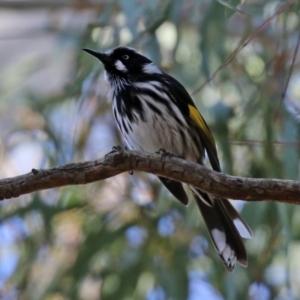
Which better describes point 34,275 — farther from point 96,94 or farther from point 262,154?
point 262,154

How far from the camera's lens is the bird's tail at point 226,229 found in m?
2.94

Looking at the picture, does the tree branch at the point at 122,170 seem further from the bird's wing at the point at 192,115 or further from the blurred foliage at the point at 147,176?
the blurred foliage at the point at 147,176

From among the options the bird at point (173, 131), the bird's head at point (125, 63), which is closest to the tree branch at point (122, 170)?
the bird at point (173, 131)

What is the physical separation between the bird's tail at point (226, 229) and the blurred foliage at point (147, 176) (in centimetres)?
32

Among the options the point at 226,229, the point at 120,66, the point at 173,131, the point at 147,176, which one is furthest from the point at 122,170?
the point at 147,176

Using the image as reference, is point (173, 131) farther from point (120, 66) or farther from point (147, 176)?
point (147, 176)

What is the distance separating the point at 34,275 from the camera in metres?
4.37

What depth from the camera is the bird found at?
3.00 metres

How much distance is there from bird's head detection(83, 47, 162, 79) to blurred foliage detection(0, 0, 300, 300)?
0.67 ft

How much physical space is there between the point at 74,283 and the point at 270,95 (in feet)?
4.45

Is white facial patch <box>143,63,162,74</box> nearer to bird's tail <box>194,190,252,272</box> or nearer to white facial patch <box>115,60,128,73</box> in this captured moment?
white facial patch <box>115,60,128,73</box>

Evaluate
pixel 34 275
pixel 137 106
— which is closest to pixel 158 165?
pixel 137 106

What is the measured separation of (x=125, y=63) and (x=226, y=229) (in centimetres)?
79

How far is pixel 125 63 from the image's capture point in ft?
10.8
